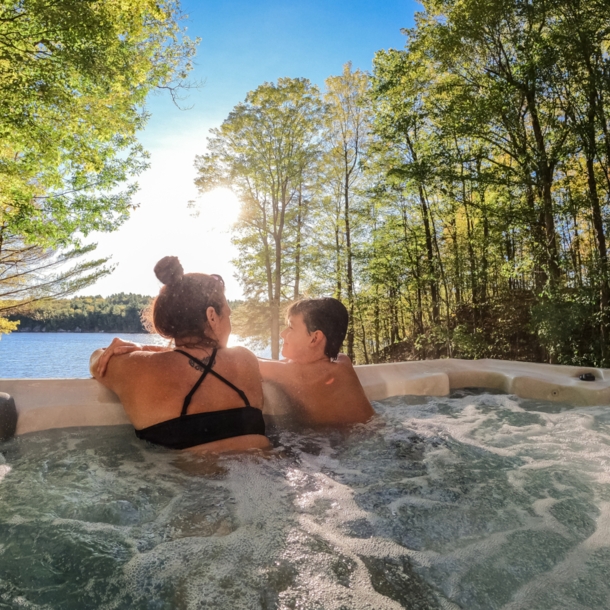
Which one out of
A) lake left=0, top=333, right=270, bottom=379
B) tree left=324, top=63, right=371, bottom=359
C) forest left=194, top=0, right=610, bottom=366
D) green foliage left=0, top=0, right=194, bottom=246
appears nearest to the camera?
green foliage left=0, top=0, right=194, bottom=246

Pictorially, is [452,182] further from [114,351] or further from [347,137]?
[114,351]

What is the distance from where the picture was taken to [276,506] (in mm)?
1298

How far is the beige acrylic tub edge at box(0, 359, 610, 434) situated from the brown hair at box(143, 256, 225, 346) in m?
0.75

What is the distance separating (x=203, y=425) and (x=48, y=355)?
22.8m

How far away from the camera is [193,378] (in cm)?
152

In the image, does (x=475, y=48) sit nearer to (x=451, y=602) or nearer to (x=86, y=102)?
(x=86, y=102)

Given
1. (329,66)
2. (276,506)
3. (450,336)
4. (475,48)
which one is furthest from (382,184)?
(276,506)

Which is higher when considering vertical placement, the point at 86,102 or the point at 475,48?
the point at 475,48

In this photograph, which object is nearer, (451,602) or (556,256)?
(451,602)

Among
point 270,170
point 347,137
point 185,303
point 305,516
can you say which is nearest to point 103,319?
point 270,170

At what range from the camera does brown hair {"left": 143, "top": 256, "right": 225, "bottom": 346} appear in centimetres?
159

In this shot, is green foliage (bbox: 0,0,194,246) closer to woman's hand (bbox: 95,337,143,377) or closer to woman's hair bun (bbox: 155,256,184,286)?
woman's hand (bbox: 95,337,143,377)

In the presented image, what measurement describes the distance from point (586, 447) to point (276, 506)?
5.11 ft

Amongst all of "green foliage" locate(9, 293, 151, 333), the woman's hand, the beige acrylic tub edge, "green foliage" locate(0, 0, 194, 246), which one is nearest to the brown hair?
the woman's hand
